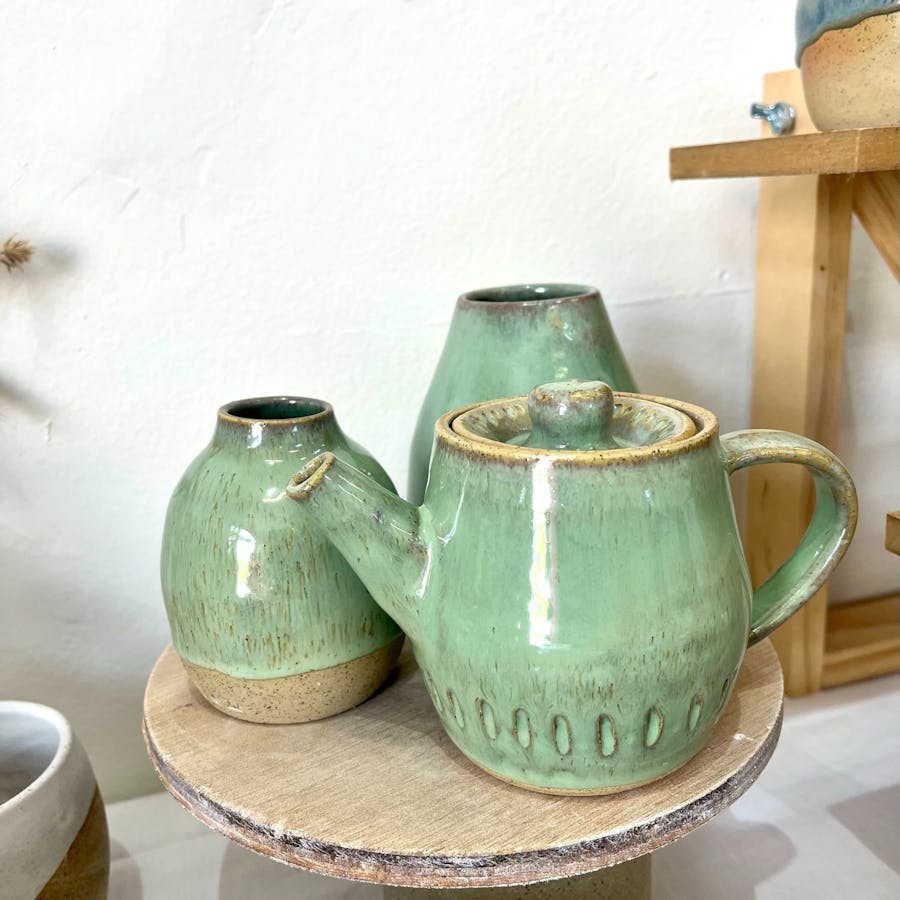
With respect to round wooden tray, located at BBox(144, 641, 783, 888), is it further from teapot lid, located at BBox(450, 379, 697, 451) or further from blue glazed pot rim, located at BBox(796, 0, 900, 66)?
blue glazed pot rim, located at BBox(796, 0, 900, 66)

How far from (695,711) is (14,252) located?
0.45 metres

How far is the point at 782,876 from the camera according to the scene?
1.89ft

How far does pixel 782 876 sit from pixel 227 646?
38 cm

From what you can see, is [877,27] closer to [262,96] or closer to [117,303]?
[262,96]

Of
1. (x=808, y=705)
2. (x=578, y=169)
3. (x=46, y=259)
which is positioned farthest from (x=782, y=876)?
(x=46, y=259)

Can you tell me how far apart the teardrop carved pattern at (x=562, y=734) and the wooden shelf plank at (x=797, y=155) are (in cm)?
34

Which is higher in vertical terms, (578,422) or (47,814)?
(578,422)

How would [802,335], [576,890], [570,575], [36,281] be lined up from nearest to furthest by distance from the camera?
[570,575], [576,890], [36,281], [802,335]

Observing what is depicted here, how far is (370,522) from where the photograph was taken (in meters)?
0.39

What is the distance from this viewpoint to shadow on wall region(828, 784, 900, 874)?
1.94ft

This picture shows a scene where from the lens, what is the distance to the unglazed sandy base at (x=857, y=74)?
51cm

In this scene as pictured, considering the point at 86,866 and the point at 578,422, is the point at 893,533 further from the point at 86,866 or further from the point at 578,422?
the point at 86,866

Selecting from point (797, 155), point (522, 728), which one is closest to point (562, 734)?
point (522, 728)

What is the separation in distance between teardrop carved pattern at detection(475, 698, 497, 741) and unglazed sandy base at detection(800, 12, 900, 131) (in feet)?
1.32
